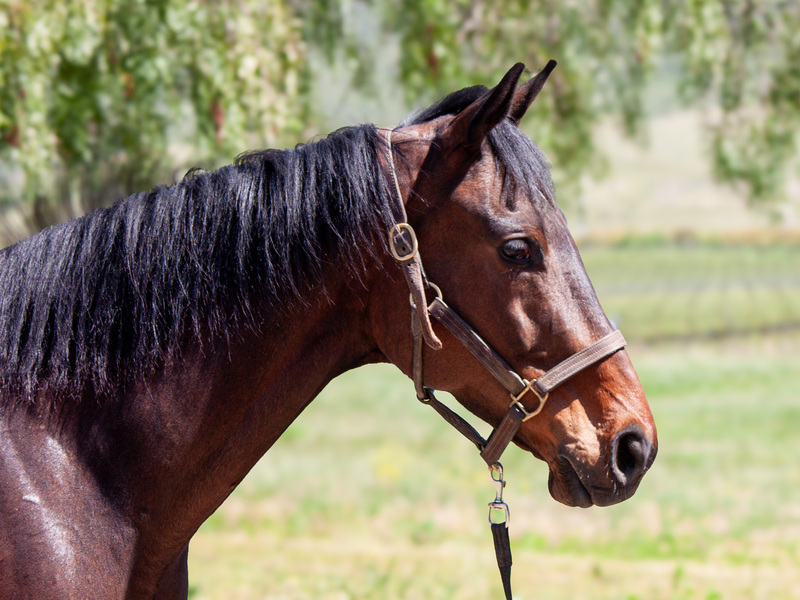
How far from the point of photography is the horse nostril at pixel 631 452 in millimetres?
1878

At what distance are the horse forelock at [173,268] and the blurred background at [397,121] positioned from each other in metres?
0.74

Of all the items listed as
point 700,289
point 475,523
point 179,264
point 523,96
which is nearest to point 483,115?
point 523,96

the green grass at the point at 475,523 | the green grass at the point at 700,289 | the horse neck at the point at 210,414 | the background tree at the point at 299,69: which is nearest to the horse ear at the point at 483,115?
the horse neck at the point at 210,414

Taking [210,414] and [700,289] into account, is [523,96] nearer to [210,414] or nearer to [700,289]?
[210,414]

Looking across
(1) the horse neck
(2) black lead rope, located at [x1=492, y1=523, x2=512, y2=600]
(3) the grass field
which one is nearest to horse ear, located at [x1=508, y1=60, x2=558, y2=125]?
(1) the horse neck

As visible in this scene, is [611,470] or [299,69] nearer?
[611,470]

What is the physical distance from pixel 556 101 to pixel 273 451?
5.67 m

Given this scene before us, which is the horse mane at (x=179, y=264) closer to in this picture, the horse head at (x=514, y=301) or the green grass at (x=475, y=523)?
the horse head at (x=514, y=301)

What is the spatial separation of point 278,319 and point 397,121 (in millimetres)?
1076

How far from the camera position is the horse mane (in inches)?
73.6

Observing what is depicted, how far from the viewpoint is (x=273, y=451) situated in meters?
10.1

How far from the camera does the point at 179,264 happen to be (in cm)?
190

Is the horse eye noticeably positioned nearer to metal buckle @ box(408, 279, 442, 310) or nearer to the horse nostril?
metal buckle @ box(408, 279, 442, 310)

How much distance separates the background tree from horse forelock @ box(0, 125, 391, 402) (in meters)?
2.55
